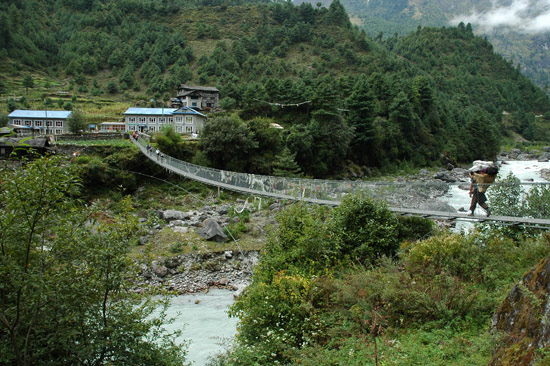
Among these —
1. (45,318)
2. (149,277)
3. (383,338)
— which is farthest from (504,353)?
(149,277)

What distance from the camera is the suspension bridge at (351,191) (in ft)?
29.9

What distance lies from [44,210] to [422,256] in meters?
7.10

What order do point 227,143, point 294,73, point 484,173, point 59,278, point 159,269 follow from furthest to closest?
point 294,73
point 227,143
point 159,269
point 484,173
point 59,278

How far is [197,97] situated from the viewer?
4384 cm

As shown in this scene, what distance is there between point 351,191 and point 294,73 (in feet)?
180

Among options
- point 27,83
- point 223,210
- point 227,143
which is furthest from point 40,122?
point 223,210

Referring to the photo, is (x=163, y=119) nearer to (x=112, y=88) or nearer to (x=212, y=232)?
(x=212, y=232)

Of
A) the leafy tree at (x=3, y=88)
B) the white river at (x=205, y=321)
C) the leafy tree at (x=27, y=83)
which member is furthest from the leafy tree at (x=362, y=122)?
the leafy tree at (x=3, y=88)

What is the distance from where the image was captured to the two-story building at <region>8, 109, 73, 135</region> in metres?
34.0

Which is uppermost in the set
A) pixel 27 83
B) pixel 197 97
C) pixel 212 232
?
pixel 27 83

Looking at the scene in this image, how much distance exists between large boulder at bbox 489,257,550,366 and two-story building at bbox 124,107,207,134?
32.1 metres

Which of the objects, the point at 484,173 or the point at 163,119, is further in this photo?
the point at 163,119

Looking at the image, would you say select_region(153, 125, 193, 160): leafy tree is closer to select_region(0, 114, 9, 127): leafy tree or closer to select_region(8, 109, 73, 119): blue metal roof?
select_region(8, 109, 73, 119): blue metal roof

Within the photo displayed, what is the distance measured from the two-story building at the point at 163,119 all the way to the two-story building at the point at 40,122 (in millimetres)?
5578
